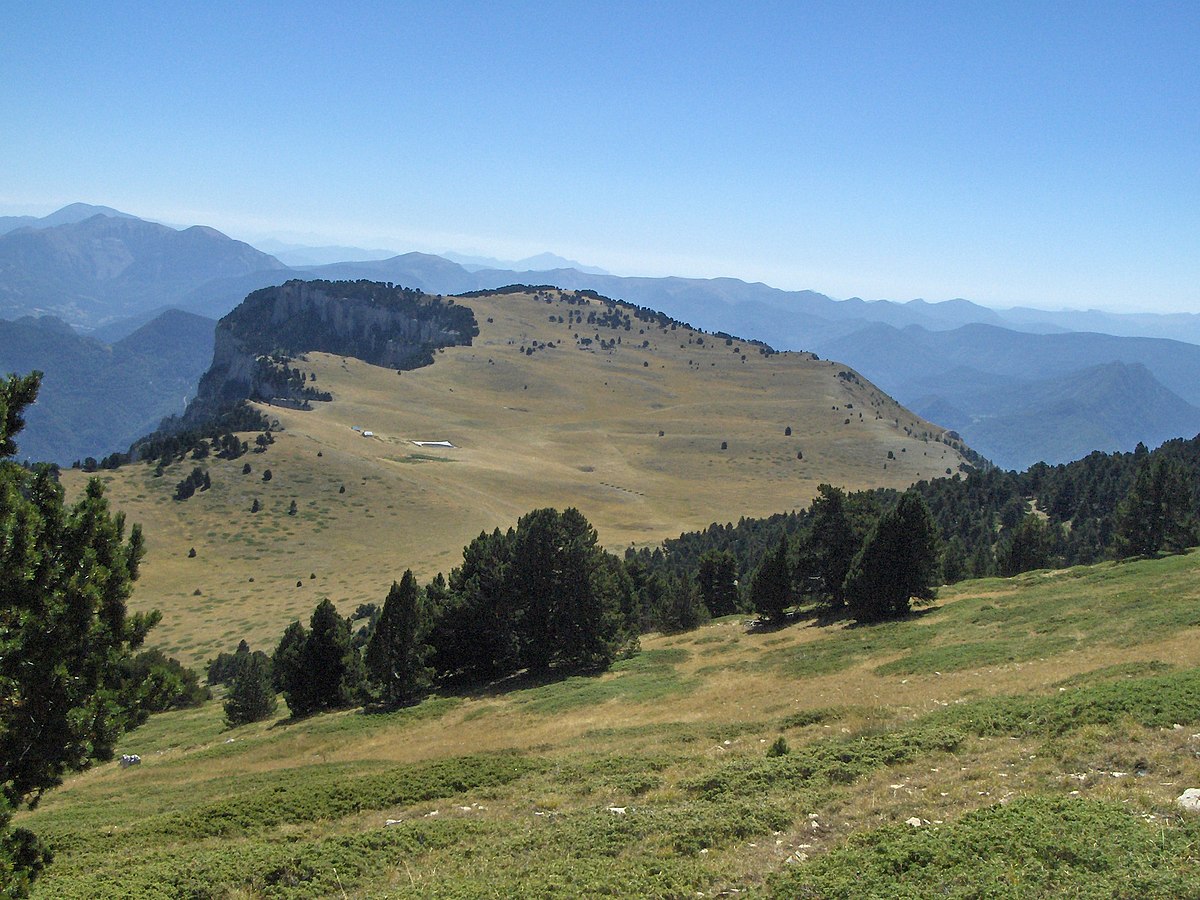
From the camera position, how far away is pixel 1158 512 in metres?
49.6

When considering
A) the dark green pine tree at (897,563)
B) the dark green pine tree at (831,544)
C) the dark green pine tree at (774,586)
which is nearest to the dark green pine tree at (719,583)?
the dark green pine tree at (831,544)

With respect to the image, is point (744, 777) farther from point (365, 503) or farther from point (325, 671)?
point (365, 503)

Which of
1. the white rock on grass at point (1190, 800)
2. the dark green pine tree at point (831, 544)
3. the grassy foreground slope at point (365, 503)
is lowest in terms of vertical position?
the grassy foreground slope at point (365, 503)

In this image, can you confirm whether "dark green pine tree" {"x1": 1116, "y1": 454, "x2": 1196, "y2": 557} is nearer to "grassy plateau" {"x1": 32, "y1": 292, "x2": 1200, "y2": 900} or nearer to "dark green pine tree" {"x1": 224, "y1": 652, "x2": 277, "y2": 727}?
"grassy plateau" {"x1": 32, "y1": 292, "x2": 1200, "y2": 900}

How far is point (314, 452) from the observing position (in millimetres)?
138250

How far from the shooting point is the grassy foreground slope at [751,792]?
407 inches

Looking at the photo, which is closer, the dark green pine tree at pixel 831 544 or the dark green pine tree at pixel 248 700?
the dark green pine tree at pixel 248 700

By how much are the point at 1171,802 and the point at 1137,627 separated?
727 inches

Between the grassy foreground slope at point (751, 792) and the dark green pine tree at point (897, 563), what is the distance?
8.97 metres

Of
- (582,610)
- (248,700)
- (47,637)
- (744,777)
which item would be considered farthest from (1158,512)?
(47,637)

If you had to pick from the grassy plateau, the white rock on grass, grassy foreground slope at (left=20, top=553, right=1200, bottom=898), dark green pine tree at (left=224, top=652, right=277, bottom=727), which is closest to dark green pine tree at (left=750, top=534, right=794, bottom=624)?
the grassy plateau

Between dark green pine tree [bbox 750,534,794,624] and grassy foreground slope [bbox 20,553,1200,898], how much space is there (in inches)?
612

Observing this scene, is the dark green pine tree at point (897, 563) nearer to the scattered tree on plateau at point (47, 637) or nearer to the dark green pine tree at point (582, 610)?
the dark green pine tree at point (582, 610)

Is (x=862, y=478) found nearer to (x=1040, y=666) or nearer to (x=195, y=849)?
(x=1040, y=666)
